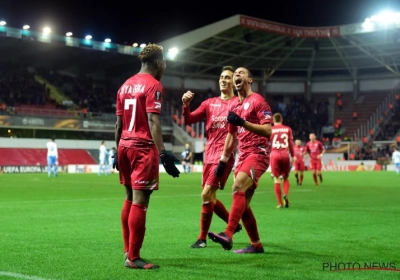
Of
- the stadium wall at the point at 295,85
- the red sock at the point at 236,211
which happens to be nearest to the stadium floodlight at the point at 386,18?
the stadium wall at the point at 295,85

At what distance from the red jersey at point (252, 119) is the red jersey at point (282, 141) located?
24.4 feet

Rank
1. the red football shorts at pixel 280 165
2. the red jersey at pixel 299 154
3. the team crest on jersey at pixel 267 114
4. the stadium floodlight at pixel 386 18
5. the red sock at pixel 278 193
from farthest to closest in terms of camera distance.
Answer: the stadium floodlight at pixel 386 18 → the red jersey at pixel 299 154 → the red football shorts at pixel 280 165 → the red sock at pixel 278 193 → the team crest on jersey at pixel 267 114

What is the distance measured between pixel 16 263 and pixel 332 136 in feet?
189

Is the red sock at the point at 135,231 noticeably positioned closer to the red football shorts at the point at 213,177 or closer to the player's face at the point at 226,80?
the red football shorts at the point at 213,177

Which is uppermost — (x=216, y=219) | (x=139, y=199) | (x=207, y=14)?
(x=207, y=14)

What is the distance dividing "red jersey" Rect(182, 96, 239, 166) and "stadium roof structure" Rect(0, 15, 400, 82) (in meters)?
38.3

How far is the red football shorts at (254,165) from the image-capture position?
25.6 feet

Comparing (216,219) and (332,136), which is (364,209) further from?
(332,136)

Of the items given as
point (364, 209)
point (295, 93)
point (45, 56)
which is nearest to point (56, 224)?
point (364, 209)

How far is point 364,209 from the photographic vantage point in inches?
562

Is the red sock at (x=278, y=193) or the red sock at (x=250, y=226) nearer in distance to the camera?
the red sock at (x=250, y=226)

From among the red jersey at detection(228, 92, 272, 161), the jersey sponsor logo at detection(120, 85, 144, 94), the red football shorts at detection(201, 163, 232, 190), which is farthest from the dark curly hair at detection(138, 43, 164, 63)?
the red football shorts at detection(201, 163, 232, 190)

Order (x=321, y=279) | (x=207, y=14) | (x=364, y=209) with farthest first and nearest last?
(x=207, y=14) < (x=364, y=209) < (x=321, y=279)

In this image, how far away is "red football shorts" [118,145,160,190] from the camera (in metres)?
6.50
